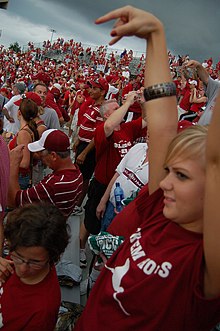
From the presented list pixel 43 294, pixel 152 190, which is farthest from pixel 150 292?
pixel 43 294

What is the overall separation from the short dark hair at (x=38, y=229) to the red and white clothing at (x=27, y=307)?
18cm

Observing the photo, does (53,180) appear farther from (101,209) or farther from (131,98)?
(131,98)

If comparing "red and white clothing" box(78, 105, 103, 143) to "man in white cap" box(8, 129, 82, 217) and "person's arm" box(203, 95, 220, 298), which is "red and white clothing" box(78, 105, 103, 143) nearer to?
"man in white cap" box(8, 129, 82, 217)

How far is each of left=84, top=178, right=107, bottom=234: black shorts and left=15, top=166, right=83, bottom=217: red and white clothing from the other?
2.79 feet

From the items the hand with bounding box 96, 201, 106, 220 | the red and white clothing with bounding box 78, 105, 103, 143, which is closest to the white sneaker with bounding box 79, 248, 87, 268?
the hand with bounding box 96, 201, 106, 220

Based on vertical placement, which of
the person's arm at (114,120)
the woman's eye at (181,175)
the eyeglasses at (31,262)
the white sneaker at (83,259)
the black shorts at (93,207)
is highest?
the woman's eye at (181,175)

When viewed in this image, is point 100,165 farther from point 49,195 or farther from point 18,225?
point 18,225

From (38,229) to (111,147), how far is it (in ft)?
6.34

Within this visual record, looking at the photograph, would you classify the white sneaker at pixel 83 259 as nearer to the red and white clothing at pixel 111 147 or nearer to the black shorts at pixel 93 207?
the black shorts at pixel 93 207

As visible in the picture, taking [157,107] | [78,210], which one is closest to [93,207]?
[78,210]

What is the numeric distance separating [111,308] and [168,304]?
25 centimetres

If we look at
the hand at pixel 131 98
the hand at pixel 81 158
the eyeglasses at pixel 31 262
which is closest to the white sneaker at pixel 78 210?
the hand at pixel 81 158

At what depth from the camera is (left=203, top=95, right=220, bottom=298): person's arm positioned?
89cm

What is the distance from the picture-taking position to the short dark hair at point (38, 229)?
1.68 m
